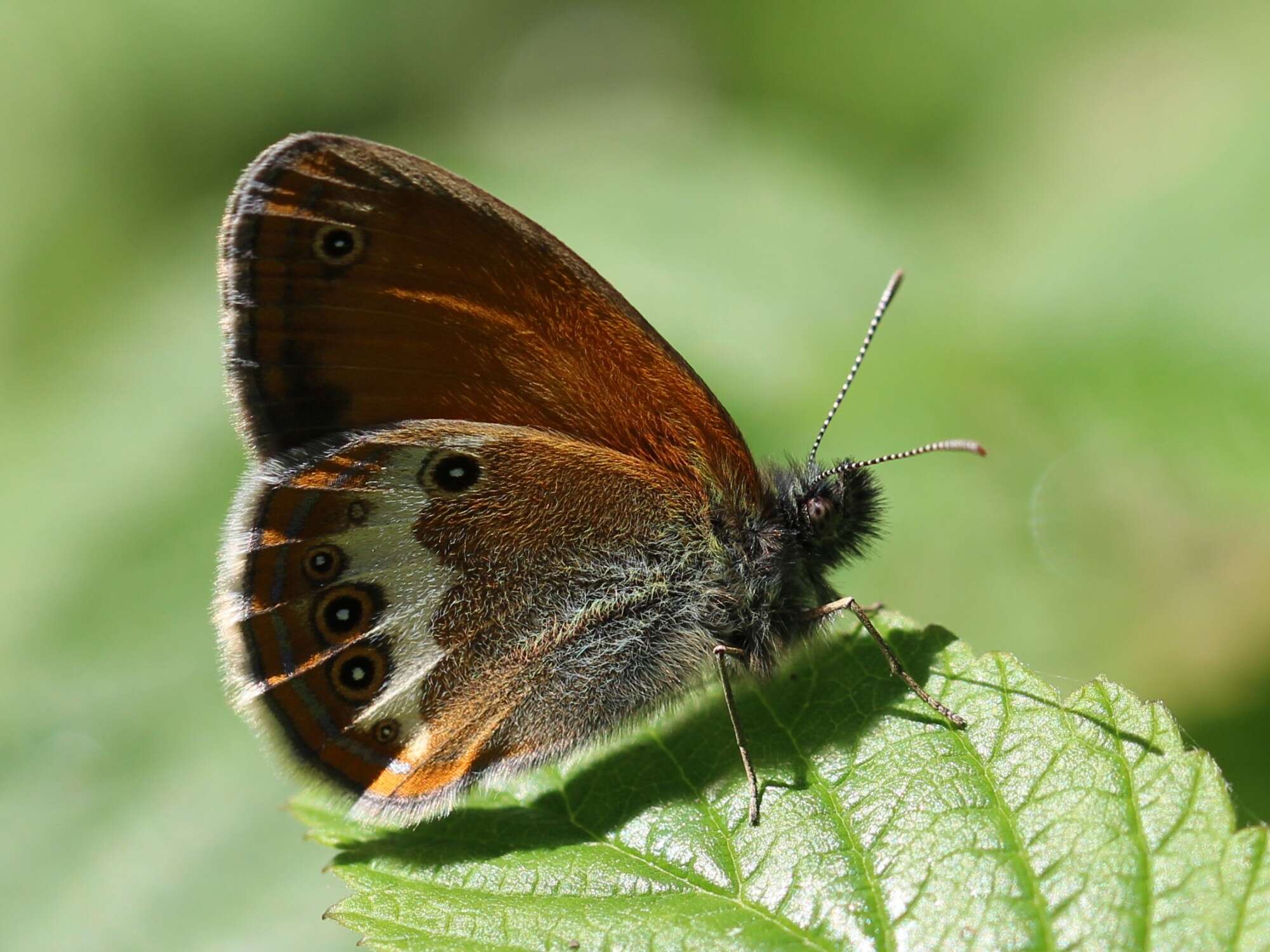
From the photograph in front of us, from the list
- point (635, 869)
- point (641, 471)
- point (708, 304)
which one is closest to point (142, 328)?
point (708, 304)

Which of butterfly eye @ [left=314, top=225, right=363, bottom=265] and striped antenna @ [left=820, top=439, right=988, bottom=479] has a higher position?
butterfly eye @ [left=314, top=225, right=363, bottom=265]

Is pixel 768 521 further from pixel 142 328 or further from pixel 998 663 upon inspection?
pixel 142 328

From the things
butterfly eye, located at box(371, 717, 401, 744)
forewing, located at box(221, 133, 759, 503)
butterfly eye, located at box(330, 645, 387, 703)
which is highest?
forewing, located at box(221, 133, 759, 503)

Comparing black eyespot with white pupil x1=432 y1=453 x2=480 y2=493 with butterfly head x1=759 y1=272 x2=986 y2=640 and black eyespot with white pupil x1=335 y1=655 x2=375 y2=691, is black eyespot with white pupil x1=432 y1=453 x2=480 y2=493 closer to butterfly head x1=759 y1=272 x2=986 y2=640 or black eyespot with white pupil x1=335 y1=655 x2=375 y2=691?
black eyespot with white pupil x1=335 y1=655 x2=375 y2=691

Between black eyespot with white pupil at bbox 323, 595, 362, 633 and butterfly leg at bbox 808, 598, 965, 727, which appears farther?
black eyespot with white pupil at bbox 323, 595, 362, 633

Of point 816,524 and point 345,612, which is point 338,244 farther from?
point 816,524

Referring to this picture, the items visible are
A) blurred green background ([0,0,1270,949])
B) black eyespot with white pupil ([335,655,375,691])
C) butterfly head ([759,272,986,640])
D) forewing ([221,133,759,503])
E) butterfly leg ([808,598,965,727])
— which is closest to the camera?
butterfly leg ([808,598,965,727])

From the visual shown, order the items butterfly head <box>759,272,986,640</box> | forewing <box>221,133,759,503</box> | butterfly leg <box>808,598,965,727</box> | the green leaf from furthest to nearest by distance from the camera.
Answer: butterfly head <box>759,272,986,640</box>
forewing <box>221,133,759,503</box>
butterfly leg <box>808,598,965,727</box>
the green leaf

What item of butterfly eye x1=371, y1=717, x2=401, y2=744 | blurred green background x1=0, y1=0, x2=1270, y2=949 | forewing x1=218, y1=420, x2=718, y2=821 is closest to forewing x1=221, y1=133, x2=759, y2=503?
forewing x1=218, y1=420, x2=718, y2=821
